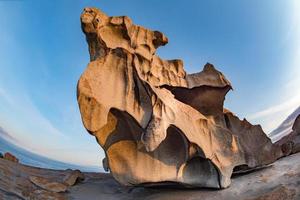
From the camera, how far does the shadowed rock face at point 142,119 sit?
205 inches

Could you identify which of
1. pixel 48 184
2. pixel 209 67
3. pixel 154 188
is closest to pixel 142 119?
pixel 154 188

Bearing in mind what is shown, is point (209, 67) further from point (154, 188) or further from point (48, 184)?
point (48, 184)

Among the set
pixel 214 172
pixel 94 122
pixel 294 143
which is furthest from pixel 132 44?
pixel 294 143

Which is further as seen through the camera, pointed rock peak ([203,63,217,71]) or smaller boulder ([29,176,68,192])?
pointed rock peak ([203,63,217,71])

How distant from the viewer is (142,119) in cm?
541

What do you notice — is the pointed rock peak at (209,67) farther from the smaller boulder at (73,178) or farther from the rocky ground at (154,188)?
the smaller boulder at (73,178)

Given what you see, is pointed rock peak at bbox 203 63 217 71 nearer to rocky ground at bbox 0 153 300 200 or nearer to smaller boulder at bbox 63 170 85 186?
rocky ground at bbox 0 153 300 200

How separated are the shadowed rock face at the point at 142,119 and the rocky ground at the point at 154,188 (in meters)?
0.29

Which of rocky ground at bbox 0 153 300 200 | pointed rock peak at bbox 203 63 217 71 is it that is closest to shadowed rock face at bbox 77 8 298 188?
rocky ground at bbox 0 153 300 200

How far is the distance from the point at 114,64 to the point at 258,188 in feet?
10.5

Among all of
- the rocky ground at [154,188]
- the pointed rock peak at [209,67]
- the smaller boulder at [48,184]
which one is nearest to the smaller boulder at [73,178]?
the rocky ground at [154,188]

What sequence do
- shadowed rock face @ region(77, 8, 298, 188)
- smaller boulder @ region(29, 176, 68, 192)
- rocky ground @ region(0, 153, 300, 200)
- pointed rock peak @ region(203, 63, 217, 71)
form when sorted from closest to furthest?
1. rocky ground @ region(0, 153, 300, 200)
2. shadowed rock face @ region(77, 8, 298, 188)
3. smaller boulder @ region(29, 176, 68, 192)
4. pointed rock peak @ region(203, 63, 217, 71)

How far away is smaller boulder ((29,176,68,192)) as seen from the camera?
619cm

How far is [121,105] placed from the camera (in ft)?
17.6
